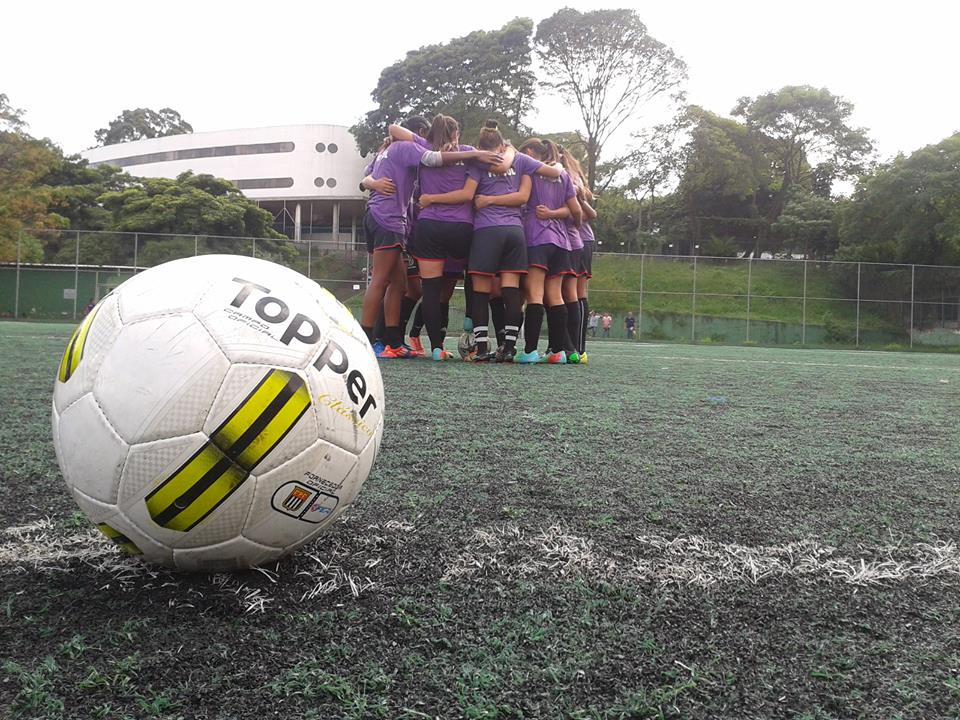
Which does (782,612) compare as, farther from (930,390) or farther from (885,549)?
(930,390)

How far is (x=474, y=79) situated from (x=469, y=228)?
1180 inches

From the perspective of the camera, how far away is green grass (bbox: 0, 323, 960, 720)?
1050 mm

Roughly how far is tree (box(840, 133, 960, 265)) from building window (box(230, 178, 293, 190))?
103ft

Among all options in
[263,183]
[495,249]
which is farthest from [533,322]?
[263,183]

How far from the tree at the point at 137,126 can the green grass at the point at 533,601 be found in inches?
2794

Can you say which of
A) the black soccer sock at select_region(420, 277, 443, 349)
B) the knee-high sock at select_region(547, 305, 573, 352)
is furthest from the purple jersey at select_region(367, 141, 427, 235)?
the knee-high sock at select_region(547, 305, 573, 352)

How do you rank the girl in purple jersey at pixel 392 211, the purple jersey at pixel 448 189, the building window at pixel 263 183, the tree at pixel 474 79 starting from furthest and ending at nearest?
the building window at pixel 263 183 < the tree at pixel 474 79 < the purple jersey at pixel 448 189 < the girl in purple jersey at pixel 392 211

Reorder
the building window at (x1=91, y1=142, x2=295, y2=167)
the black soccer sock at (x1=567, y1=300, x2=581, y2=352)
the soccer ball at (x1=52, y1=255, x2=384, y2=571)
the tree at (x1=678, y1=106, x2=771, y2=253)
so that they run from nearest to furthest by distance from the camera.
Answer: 1. the soccer ball at (x1=52, y1=255, x2=384, y2=571)
2. the black soccer sock at (x1=567, y1=300, x2=581, y2=352)
3. the tree at (x1=678, y1=106, x2=771, y2=253)
4. the building window at (x1=91, y1=142, x2=295, y2=167)

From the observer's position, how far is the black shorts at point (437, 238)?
20.6ft

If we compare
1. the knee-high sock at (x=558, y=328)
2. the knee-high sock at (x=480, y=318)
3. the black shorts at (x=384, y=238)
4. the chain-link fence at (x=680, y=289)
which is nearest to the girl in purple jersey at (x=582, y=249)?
the knee-high sock at (x=558, y=328)

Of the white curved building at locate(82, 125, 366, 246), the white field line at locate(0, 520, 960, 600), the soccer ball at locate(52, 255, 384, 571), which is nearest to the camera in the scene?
the soccer ball at locate(52, 255, 384, 571)

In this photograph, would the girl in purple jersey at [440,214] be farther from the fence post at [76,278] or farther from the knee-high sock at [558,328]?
the fence post at [76,278]

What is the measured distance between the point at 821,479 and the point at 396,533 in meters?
1.49

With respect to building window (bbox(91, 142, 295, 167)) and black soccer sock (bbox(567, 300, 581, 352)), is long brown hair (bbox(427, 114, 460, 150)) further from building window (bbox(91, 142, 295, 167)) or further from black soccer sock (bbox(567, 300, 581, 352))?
building window (bbox(91, 142, 295, 167))
